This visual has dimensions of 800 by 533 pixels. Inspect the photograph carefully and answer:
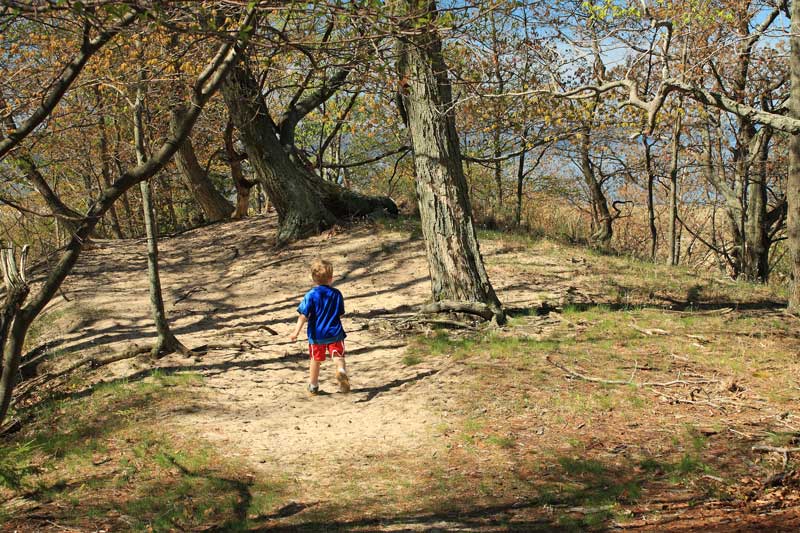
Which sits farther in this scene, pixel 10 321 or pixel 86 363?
pixel 86 363

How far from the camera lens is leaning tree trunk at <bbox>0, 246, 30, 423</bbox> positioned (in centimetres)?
528

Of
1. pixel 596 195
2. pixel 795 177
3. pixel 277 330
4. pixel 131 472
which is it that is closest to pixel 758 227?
pixel 596 195

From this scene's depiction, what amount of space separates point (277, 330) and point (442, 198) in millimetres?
3250

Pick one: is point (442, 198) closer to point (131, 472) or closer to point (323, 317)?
point (323, 317)

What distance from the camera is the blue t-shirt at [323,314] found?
24.7 feet

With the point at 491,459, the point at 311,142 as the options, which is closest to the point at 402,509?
the point at 491,459

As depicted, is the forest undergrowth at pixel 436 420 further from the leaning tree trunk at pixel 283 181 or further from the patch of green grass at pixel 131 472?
the leaning tree trunk at pixel 283 181

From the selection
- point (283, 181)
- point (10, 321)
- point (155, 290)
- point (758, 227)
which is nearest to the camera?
point (10, 321)

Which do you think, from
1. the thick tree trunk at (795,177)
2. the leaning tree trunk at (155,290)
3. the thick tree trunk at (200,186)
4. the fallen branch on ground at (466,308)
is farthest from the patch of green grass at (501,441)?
the thick tree trunk at (200,186)

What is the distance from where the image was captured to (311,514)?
16.1 feet

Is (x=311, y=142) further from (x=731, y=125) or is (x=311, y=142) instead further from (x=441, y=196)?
(x=441, y=196)

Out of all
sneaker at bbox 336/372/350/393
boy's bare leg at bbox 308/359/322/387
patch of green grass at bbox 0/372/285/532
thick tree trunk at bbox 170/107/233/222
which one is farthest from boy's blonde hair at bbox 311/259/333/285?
thick tree trunk at bbox 170/107/233/222

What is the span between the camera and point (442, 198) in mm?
9641

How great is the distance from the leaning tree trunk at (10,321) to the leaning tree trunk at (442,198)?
5.33m
